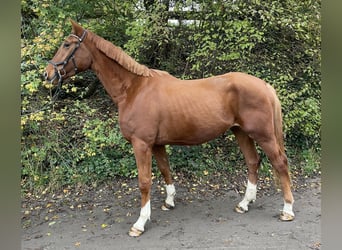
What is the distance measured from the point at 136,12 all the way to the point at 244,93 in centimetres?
261

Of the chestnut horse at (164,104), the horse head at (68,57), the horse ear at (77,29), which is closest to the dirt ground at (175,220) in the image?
the chestnut horse at (164,104)

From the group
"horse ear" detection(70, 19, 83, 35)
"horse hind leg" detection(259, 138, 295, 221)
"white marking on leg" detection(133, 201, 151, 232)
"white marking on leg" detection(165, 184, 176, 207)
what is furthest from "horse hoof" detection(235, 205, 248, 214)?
"horse ear" detection(70, 19, 83, 35)

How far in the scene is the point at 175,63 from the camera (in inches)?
221

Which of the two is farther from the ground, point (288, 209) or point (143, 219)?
point (288, 209)

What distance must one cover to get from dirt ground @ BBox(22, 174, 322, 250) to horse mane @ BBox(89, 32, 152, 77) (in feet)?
5.71

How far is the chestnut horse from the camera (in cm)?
334

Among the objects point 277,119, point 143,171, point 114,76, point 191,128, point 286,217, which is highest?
point 114,76

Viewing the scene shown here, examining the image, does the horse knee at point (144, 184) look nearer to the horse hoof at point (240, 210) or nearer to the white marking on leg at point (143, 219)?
the white marking on leg at point (143, 219)

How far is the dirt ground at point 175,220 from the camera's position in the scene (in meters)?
3.20

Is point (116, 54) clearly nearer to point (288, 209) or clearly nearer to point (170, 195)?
point (170, 195)

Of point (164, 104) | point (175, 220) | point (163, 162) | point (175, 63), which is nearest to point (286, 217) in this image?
point (175, 220)

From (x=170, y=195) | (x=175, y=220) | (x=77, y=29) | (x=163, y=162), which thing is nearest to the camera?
(x=77, y=29)

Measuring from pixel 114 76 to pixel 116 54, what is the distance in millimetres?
236
